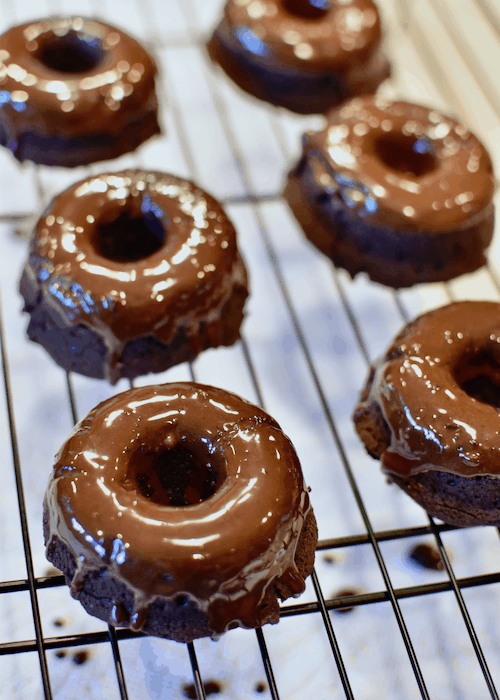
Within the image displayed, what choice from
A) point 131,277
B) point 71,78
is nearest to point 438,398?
point 131,277

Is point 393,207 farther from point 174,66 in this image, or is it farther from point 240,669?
point 174,66

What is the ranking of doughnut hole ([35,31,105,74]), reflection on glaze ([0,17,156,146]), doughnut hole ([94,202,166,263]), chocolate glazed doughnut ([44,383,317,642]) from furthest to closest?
doughnut hole ([35,31,105,74]), reflection on glaze ([0,17,156,146]), doughnut hole ([94,202,166,263]), chocolate glazed doughnut ([44,383,317,642])

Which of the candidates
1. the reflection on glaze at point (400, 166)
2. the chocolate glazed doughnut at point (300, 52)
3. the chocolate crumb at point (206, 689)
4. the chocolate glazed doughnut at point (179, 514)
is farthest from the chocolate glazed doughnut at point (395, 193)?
the chocolate crumb at point (206, 689)

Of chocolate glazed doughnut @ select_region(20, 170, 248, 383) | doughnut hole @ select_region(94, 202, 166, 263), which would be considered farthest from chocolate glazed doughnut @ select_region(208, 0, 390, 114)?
doughnut hole @ select_region(94, 202, 166, 263)

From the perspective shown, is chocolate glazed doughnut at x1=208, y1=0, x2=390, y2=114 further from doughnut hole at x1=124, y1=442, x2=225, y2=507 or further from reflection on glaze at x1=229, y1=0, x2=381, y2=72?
doughnut hole at x1=124, y1=442, x2=225, y2=507

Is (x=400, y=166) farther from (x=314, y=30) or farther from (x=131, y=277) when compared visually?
(x=131, y=277)

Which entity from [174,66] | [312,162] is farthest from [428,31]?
[312,162]

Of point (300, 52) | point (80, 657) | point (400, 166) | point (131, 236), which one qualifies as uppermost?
point (300, 52)
